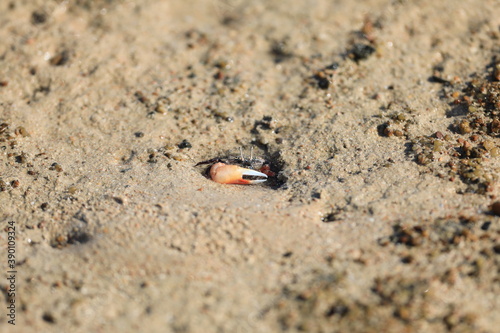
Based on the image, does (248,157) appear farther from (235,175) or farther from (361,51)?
(361,51)

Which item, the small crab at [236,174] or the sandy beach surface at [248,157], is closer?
the sandy beach surface at [248,157]

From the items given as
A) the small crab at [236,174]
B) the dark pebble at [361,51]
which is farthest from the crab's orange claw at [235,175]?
the dark pebble at [361,51]

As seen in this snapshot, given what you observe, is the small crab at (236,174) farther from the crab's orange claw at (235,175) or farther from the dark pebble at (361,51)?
the dark pebble at (361,51)

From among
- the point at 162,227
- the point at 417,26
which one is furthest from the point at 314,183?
the point at 417,26

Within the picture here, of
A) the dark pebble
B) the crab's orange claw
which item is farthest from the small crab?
the dark pebble

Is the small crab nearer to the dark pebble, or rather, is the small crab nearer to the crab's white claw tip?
the crab's white claw tip

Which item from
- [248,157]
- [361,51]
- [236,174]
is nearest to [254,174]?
[236,174]
